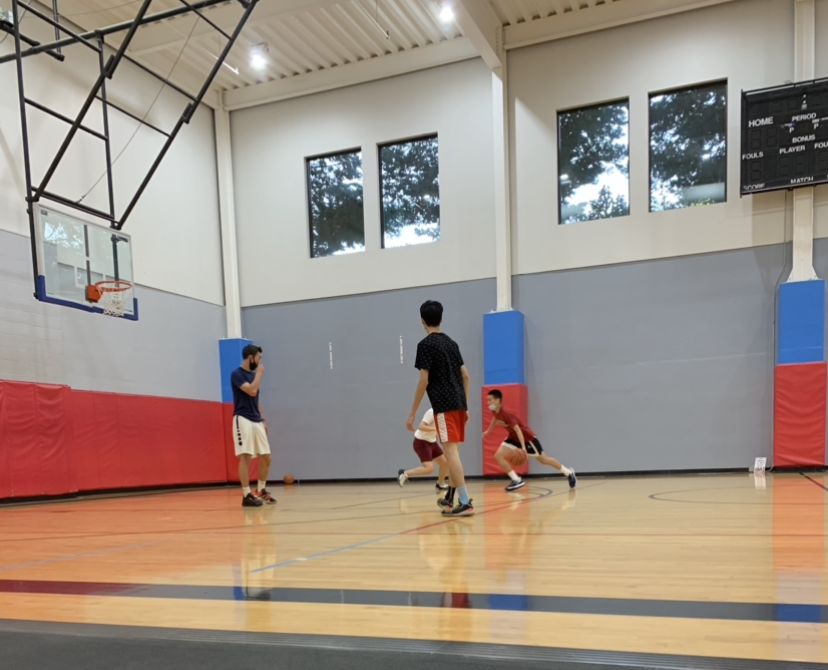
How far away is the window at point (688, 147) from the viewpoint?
871 cm

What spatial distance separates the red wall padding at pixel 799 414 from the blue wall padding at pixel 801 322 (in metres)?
0.15

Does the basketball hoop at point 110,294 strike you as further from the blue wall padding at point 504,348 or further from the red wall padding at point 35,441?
the blue wall padding at point 504,348

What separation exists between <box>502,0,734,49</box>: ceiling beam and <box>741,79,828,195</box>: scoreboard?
170 cm

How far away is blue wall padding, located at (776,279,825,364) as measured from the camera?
795 centimetres

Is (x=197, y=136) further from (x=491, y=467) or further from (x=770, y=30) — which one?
(x=770, y=30)

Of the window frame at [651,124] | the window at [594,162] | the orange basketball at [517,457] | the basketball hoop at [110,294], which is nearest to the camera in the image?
the orange basketball at [517,457]

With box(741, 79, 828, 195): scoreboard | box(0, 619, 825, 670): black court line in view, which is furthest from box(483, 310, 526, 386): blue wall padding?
box(0, 619, 825, 670): black court line

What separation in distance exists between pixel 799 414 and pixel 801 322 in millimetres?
1244

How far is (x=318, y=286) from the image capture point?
35.1ft

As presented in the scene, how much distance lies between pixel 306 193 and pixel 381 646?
33.9 ft

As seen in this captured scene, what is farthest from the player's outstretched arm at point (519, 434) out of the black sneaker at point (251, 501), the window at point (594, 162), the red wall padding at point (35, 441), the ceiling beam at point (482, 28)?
the red wall padding at point (35, 441)

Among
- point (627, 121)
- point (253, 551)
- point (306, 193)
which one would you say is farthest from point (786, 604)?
point (306, 193)

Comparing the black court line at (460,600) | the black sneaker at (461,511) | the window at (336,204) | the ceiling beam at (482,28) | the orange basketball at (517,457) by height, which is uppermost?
the ceiling beam at (482,28)

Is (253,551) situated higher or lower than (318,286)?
lower
